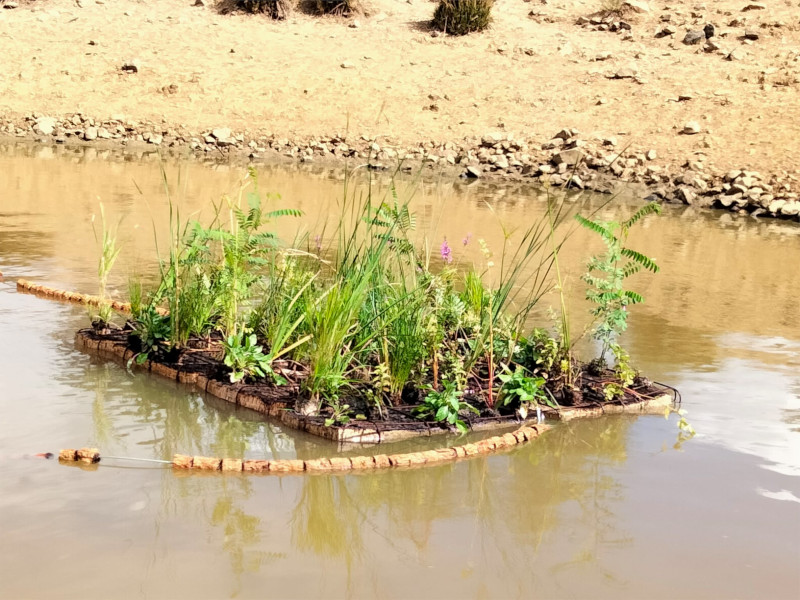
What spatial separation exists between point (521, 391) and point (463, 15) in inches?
742

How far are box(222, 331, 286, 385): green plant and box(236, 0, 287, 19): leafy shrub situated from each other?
773 inches

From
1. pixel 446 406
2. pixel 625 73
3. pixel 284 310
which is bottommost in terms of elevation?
pixel 446 406

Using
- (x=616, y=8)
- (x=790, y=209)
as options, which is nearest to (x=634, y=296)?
(x=790, y=209)

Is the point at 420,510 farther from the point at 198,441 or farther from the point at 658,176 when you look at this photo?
the point at 658,176

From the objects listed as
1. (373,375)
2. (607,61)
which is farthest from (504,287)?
(607,61)

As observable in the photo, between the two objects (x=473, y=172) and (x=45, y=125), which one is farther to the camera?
(x=45, y=125)

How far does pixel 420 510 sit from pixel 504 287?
184cm

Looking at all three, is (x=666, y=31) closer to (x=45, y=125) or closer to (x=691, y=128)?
(x=691, y=128)

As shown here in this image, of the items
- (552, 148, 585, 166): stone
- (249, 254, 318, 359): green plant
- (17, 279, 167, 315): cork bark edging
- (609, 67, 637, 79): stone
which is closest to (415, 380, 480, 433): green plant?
(249, 254, 318, 359): green plant

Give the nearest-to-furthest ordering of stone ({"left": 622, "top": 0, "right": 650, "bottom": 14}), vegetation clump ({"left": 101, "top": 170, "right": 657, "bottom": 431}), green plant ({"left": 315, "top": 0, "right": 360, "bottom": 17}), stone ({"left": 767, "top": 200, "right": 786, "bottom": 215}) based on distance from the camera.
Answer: vegetation clump ({"left": 101, "top": 170, "right": 657, "bottom": 431}) → stone ({"left": 767, "top": 200, "right": 786, "bottom": 215}) → stone ({"left": 622, "top": 0, "right": 650, "bottom": 14}) → green plant ({"left": 315, "top": 0, "right": 360, "bottom": 17})

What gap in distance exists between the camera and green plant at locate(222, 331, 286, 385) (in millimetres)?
5004

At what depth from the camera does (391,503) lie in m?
3.95

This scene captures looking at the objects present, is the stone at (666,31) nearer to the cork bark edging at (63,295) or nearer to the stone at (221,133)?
the stone at (221,133)

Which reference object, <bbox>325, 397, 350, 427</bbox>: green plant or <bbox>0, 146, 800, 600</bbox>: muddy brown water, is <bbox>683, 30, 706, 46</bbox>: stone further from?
<bbox>325, 397, 350, 427</bbox>: green plant
